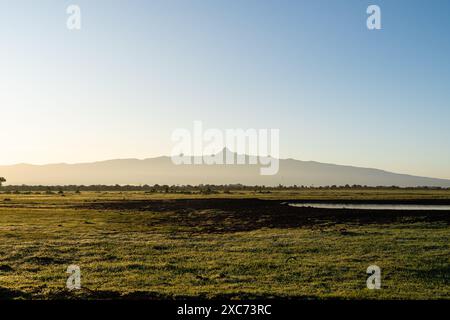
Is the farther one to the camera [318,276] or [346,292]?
[318,276]

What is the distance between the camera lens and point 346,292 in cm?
1942

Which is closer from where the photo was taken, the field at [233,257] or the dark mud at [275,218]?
the field at [233,257]

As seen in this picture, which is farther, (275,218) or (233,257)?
(275,218)

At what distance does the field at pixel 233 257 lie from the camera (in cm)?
1994

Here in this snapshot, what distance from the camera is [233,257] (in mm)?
27266

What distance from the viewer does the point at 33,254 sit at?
92.5 feet

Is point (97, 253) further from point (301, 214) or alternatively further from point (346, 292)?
point (301, 214)

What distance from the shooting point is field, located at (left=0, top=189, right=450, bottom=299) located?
1994 cm

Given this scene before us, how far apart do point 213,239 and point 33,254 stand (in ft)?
41.3

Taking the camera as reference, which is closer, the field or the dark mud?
the field
